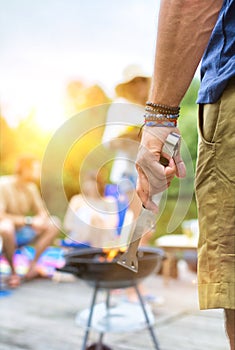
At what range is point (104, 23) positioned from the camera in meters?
6.83

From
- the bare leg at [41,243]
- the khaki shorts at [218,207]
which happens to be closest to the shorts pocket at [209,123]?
the khaki shorts at [218,207]

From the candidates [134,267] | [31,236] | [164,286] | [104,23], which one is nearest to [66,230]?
[31,236]

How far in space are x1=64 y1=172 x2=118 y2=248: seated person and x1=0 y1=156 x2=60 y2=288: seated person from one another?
197mm

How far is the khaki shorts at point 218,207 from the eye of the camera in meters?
0.82

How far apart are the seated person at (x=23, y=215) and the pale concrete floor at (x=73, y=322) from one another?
0.41 meters

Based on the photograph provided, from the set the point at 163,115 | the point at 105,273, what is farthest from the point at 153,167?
the point at 105,273

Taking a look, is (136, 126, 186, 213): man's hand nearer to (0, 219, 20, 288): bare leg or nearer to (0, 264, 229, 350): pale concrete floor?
(0, 264, 229, 350): pale concrete floor

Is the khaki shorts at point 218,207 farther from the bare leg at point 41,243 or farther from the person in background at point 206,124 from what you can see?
the bare leg at point 41,243

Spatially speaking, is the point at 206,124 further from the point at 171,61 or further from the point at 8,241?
the point at 8,241

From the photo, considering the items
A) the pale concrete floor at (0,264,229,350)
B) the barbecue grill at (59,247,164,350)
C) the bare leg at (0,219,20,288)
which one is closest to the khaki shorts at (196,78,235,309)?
the barbecue grill at (59,247,164,350)

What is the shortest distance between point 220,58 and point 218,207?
26 cm

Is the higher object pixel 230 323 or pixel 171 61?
pixel 171 61

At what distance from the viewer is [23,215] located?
5.11m

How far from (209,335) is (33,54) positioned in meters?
5.48
